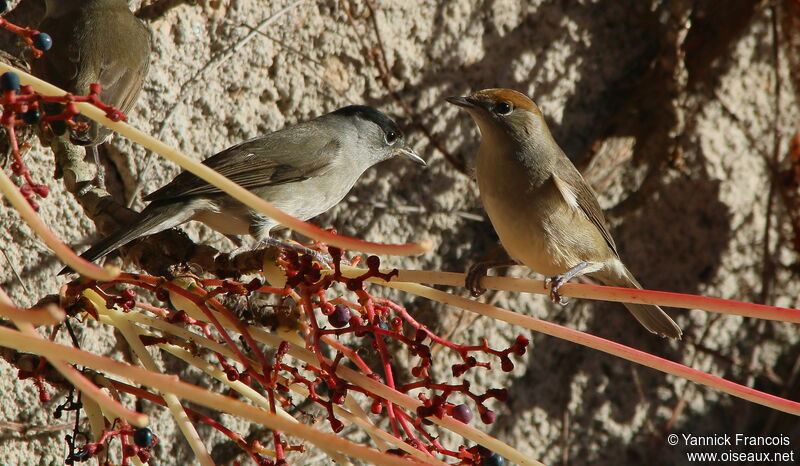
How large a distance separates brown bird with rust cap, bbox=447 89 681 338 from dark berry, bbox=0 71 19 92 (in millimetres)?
1416

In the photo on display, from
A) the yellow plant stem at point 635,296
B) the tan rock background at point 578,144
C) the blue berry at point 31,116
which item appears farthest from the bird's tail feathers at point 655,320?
the blue berry at point 31,116

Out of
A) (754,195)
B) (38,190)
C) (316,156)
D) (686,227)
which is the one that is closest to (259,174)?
(316,156)

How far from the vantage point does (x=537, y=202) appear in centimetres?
264

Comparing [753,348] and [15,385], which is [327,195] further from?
[753,348]

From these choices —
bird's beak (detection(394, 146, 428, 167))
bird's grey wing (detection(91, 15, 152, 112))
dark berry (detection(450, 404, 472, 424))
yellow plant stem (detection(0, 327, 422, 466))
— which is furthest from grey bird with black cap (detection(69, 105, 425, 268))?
yellow plant stem (detection(0, 327, 422, 466))

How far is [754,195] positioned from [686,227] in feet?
1.24

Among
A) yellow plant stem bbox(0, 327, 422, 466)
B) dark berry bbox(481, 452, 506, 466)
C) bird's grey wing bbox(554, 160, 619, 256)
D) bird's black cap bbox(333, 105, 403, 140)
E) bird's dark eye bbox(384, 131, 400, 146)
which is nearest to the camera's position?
yellow plant stem bbox(0, 327, 422, 466)

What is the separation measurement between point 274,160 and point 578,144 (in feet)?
4.61

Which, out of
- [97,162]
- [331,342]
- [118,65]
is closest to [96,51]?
[118,65]

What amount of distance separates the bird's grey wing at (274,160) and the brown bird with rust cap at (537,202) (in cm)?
51

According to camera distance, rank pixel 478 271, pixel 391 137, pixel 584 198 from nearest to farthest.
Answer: pixel 478 271 → pixel 584 198 → pixel 391 137

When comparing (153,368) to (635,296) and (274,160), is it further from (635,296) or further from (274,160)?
(274,160)

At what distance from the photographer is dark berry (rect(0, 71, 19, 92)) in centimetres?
147

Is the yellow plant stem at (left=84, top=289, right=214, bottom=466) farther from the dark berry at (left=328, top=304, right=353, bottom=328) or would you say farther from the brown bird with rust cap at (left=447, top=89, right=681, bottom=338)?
the brown bird with rust cap at (left=447, top=89, right=681, bottom=338)
